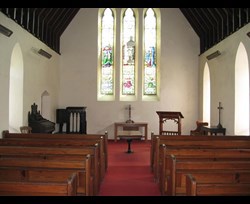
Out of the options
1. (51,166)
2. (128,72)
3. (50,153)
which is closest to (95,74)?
(128,72)

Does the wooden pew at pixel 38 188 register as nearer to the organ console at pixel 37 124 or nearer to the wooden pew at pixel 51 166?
the wooden pew at pixel 51 166

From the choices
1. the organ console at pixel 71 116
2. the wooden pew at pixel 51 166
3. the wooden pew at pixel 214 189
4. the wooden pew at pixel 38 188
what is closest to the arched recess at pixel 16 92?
the organ console at pixel 71 116

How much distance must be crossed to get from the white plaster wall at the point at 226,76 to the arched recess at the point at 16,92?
542 centimetres

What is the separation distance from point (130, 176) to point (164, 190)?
142 cm

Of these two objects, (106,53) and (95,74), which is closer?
(95,74)

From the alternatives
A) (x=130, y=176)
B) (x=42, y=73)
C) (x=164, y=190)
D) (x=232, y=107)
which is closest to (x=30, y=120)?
(x=42, y=73)

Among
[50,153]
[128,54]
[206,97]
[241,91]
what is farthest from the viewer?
[128,54]

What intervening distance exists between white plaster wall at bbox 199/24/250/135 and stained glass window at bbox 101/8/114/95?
3.78m

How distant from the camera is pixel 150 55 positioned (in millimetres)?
11758

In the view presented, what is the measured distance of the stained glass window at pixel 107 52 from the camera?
11.7 meters

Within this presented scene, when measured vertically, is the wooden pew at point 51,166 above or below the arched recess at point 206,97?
below

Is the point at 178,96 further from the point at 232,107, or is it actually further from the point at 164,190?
the point at 164,190

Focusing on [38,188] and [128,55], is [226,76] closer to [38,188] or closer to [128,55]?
[128,55]

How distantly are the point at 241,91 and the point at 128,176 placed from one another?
397 centimetres
